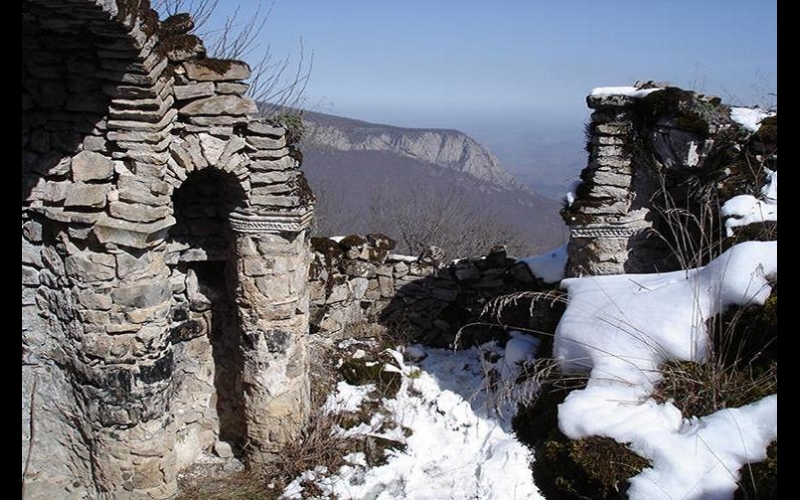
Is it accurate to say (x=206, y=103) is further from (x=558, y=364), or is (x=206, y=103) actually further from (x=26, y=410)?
(x=558, y=364)

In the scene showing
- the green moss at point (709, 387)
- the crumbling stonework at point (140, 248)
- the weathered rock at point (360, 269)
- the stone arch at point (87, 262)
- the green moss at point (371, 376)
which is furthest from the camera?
the weathered rock at point (360, 269)

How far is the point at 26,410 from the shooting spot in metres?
5.89

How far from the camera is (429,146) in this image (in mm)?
47812

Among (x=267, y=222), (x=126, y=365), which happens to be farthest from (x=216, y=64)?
(x=126, y=365)

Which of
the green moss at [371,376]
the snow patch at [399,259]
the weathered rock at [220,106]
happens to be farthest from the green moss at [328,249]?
the weathered rock at [220,106]

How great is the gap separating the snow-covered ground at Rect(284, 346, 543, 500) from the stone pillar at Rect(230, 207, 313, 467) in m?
0.71

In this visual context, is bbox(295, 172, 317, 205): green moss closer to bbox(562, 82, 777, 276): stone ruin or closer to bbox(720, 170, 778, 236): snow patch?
bbox(562, 82, 777, 276): stone ruin

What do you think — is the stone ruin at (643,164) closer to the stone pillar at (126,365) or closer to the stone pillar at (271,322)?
the stone pillar at (271,322)

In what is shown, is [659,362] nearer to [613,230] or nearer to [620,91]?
[613,230]

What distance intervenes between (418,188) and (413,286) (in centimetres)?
2272

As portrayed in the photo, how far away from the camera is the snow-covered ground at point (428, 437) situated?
256 inches

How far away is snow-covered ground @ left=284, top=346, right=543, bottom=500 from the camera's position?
650 centimetres

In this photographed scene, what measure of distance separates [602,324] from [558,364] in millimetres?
224

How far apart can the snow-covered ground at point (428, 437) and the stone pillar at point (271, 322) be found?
706 mm
